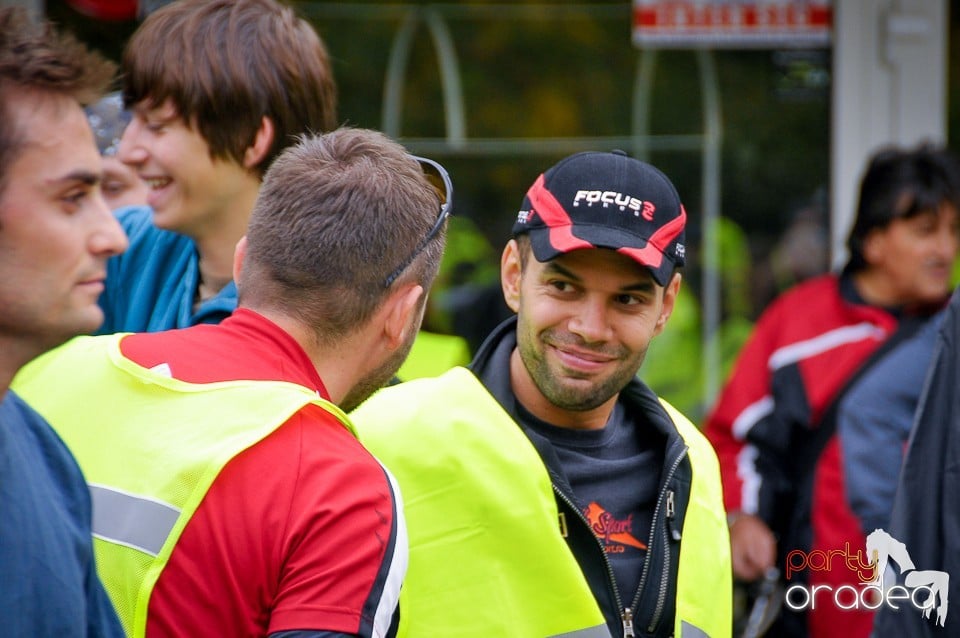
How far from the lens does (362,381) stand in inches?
77.7

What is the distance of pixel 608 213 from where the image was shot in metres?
2.36

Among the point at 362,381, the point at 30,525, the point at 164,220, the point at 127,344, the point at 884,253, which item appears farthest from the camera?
the point at 884,253

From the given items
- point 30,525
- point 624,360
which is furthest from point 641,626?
point 30,525

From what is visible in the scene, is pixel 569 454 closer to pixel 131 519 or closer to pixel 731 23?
pixel 131 519

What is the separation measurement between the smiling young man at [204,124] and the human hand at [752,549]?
2.21 metres

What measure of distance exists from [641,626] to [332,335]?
825 mm

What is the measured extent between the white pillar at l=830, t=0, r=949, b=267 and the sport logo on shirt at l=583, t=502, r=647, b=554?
334 centimetres

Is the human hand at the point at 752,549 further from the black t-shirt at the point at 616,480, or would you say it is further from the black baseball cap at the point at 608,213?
the black baseball cap at the point at 608,213

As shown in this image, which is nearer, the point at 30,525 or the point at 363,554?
the point at 30,525

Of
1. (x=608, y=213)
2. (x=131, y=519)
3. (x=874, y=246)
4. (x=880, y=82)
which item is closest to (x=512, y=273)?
(x=608, y=213)

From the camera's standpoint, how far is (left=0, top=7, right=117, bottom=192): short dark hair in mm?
1424

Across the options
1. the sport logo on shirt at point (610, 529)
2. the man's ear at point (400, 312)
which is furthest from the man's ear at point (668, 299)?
the man's ear at point (400, 312)

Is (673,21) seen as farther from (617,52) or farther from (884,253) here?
(884,253)

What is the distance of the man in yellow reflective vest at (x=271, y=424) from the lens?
158 cm
